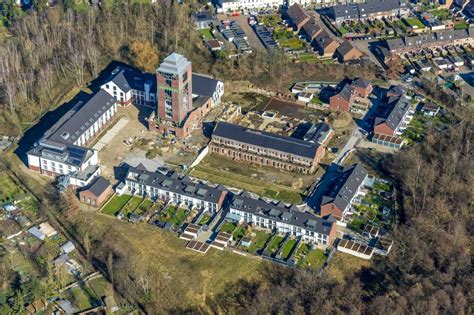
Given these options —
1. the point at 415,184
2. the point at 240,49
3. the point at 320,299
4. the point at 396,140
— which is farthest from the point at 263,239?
the point at 240,49

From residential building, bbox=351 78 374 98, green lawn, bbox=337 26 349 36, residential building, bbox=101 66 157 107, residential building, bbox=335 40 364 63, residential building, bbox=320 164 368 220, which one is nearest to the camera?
residential building, bbox=320 164 368 220

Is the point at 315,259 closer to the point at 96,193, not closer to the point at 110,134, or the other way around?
the point at 96,193

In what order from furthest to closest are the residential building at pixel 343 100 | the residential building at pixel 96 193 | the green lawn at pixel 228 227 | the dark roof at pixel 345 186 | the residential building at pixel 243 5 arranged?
the residential building at pixel 243 5 < the residential building at pixel 343 100 < the residential building at pixel 96 193 < the dark roof at pixel 345 186 < the green lawn at pixel 228 227

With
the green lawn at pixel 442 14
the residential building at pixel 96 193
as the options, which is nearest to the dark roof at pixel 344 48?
the green lawn at pixel 442 14

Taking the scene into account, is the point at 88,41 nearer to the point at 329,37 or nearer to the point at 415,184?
the point at 329,37

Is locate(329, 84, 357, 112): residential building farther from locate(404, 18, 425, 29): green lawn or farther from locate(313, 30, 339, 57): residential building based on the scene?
locate(404, 18, 425, 29): green lawn

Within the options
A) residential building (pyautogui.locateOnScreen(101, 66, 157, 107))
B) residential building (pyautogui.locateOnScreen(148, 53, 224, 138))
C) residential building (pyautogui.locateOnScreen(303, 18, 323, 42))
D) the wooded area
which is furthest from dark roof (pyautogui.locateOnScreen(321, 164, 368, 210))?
residential building (pyautogui.locateOnScreen(303, 18, 323, 42))

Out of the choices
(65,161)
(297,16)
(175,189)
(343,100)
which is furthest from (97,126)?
(297,16)

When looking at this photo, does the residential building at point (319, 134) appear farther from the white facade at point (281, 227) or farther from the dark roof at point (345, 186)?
the white facade at point (281, 227)
